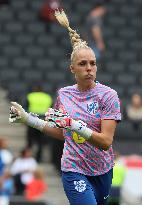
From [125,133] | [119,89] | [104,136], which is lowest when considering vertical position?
[104,136]

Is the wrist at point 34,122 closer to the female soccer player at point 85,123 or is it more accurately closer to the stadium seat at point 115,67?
the female soccer player at point 85,123

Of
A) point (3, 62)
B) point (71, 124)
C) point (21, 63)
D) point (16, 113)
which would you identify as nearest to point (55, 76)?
point (21, 63)

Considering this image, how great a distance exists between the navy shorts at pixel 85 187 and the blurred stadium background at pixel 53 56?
852cm

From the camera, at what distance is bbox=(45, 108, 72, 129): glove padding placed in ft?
17.8

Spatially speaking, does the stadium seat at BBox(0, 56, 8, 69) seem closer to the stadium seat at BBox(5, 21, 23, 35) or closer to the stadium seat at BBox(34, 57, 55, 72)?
the stadium seat at BBox(34, 57, 55, 72)

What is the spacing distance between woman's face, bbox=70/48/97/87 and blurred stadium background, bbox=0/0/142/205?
8.77 metres

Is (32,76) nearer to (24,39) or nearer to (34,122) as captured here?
(24,39)

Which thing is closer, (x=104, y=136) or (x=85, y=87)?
(x=104, y=136)

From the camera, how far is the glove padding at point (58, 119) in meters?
5.41

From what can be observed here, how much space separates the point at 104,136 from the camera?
5.49 meters

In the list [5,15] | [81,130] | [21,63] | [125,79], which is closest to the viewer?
[81,130]

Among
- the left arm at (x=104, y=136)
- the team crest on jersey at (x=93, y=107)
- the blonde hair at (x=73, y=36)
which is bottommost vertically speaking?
the left arm at (x=104, y=136)

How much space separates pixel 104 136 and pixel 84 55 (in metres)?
0.58

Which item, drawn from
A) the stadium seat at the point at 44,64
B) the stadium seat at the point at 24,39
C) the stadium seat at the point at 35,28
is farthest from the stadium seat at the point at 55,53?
the stadium seat at the point at 35,28
